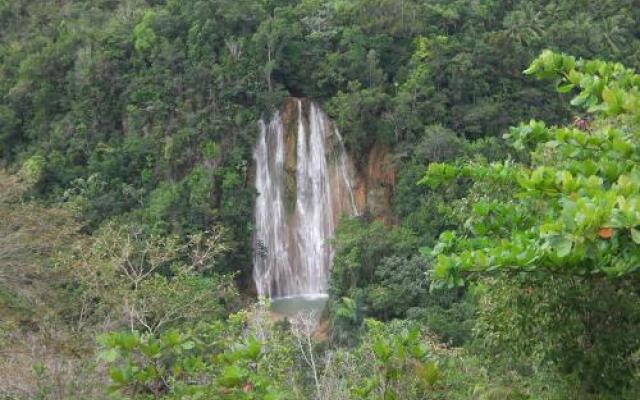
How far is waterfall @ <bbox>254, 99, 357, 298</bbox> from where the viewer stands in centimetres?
1716

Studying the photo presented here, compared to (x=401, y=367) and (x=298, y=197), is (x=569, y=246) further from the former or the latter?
(x=298, y=197)

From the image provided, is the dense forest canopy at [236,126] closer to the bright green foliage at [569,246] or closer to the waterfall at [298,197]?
the waterfall at [298,197]

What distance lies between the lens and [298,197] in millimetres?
17625

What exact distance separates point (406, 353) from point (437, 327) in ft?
28.9

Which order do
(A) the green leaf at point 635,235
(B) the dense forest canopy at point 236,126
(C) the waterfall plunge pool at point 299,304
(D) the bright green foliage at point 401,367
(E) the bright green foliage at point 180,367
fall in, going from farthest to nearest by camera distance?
1. (C) the waterfall plunge pool at point 299,304
2. (B) the dense forest canopy at point 236,126
3. (D) the bright green foliage at point 401,367
4. (E) the bright green foliage at point 180,367
5. (A) the green leaf at point 635,235

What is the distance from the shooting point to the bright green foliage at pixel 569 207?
5.68 feet

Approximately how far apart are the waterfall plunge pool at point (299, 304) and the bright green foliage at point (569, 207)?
12435mm

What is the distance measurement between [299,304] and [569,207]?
47.7 ft

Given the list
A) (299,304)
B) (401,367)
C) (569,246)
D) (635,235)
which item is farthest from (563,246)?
(299,304)

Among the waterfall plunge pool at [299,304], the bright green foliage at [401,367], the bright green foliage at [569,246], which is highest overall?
the bright green foliage at [569,246]

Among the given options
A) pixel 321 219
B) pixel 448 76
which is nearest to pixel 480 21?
pixel 448 76

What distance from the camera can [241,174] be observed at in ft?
56.3

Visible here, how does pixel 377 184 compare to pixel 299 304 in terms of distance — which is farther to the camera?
pixel 377 184

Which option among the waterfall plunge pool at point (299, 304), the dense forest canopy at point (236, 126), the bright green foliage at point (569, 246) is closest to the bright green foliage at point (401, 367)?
the bright green foliage at point (569, 246)
